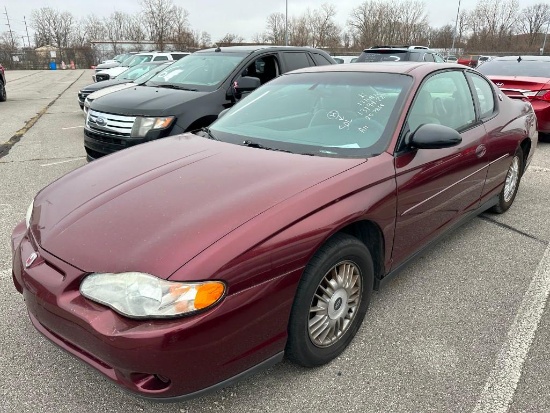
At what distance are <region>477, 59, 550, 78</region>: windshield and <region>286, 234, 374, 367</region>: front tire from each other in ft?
23.4

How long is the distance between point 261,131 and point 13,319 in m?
1.99

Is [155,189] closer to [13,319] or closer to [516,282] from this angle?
[13,319]

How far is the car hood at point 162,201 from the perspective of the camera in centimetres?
181

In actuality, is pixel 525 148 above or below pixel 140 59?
below

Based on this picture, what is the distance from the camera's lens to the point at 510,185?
441 cm

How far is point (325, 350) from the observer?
7.56 ft

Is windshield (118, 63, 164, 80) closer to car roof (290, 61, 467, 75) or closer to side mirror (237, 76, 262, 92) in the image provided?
side mirror (237, 76, 262, 92)

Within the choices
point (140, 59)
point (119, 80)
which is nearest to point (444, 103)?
point (119, 80)

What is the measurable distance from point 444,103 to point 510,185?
1680 mm

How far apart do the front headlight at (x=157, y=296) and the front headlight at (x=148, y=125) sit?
11.4 ft

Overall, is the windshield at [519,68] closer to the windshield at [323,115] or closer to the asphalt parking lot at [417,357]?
the asphalt parking lot at [417,357]

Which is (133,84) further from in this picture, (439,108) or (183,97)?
(439,108)

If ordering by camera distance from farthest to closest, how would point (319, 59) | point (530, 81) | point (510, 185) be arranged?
point (530, 81), point (319, 59), point (510, 185)

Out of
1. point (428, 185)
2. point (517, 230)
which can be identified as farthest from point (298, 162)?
point (517, 230)
